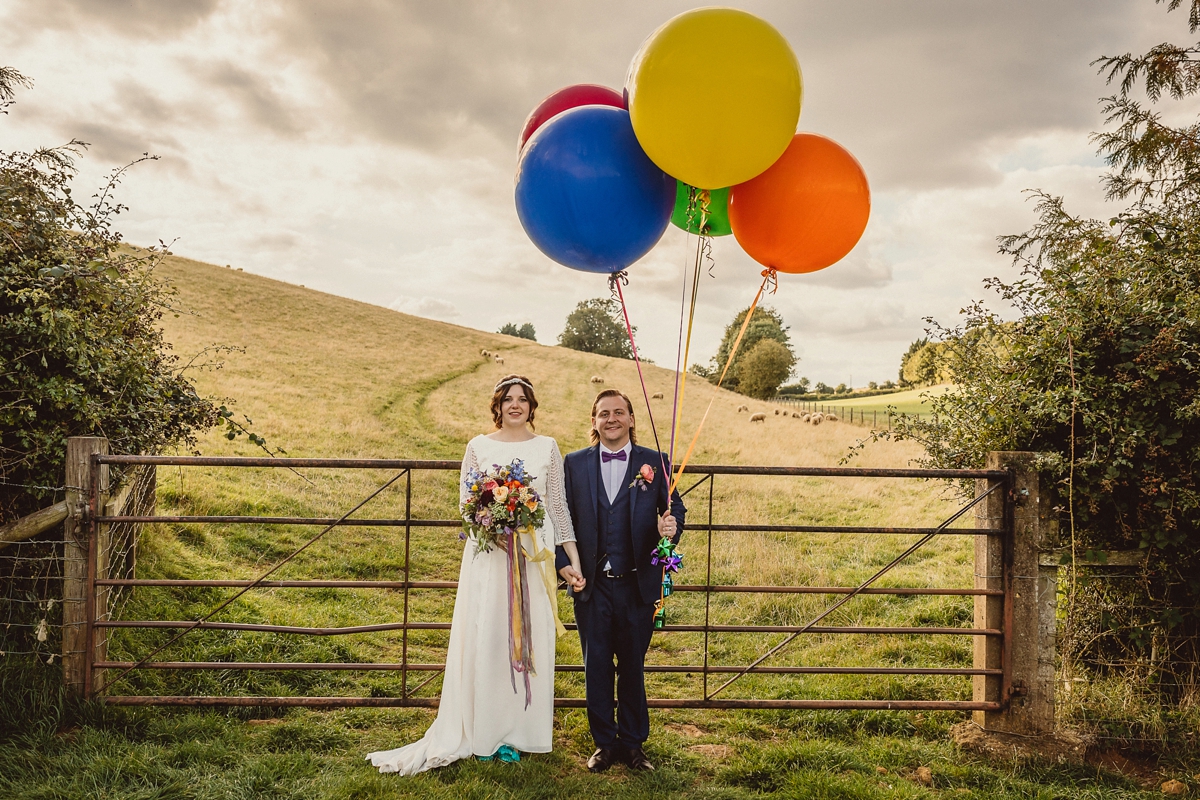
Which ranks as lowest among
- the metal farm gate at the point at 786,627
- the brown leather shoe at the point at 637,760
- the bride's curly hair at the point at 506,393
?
the brown leather shoe at the point at 637,760

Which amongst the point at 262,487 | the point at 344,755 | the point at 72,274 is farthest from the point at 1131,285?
the point at 262,487

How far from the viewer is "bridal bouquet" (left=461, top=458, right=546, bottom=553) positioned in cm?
386

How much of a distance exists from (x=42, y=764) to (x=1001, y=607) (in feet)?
18.4

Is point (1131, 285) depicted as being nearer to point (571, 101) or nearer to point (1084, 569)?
point (1084, 569)

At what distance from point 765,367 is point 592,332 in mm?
20533

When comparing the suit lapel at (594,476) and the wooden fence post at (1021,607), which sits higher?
the suit lapel at (594,476)

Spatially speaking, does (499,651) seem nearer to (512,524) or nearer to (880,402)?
(512,524)

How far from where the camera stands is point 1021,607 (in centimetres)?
442

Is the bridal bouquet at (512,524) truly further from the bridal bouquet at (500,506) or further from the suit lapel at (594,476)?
the suit lapel at (594,476)

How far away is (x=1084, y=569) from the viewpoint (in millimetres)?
4738

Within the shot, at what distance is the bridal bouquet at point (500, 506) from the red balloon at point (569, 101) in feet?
6.33

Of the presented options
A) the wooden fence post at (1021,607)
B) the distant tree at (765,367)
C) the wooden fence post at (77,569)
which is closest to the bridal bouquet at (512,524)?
the wooden fence post at (77,569)

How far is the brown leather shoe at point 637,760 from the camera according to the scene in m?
3.95

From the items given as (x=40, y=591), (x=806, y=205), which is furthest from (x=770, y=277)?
(x=40, y=591)
